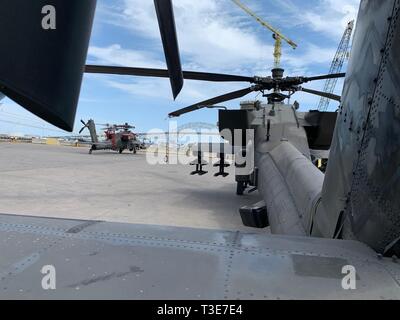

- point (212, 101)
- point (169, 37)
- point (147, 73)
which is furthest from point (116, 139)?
point (169, 37)

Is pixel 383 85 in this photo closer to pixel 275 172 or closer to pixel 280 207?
pixel 280 207

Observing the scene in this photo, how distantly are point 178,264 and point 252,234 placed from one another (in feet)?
2.37

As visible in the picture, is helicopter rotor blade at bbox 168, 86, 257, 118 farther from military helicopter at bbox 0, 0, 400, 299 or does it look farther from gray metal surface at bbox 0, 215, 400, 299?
gray metal surface at bbox 0, 215, 400, 299

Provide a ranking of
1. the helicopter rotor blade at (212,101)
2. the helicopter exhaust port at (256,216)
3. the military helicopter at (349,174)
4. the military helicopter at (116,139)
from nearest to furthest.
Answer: the military helicopter at (349,174) → the helicopter exhaust port at (256,216) → the helicopter rotor blade at (212,101) → the military helicopter at (116,139)

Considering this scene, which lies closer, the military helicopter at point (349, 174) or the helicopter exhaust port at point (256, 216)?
the military helicopter at point (349, 174)

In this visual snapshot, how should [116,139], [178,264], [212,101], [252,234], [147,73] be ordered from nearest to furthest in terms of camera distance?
1. [178,264]
2. [252,234]
3. [147,73]
4. [212,101]
5. [116,139]

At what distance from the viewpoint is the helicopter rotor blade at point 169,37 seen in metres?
1.63

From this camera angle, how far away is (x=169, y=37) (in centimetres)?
167

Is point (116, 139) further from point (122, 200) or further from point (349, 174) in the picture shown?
point (349, 174)

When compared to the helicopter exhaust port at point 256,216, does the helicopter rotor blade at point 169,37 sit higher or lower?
higher

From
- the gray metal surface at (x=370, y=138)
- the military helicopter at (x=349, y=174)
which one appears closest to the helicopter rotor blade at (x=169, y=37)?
the military helicopter at (x=349, y=174)

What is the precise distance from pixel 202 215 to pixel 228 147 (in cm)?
328

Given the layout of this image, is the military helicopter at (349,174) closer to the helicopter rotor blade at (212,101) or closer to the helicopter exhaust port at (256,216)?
the helicopter exhaust port at (256,216)

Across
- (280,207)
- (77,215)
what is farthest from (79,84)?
(77,215)
